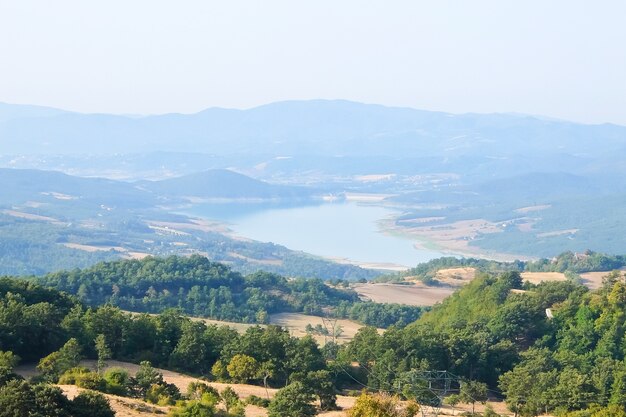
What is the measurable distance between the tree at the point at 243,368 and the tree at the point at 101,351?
13.3 feet

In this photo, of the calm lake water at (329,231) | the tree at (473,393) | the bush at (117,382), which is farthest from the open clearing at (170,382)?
the calm lake water at (329,231)

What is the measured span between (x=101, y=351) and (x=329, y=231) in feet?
420

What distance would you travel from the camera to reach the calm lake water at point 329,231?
13275 centimetres

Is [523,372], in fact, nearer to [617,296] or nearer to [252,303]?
[617,296]

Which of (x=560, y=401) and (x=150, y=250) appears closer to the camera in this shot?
(x=560, y=401)

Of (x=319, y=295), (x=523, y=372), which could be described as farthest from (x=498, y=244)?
(x=523, y=372)

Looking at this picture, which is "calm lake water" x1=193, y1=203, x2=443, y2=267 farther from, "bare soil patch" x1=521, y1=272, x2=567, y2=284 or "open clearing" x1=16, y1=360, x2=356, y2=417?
"open clearing" x1=16, y1=360, x2=356, y2=417

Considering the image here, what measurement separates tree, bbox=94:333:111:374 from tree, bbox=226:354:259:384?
4053mm

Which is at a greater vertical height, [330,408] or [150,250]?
[330,408]

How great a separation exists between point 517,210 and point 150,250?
83.7 m

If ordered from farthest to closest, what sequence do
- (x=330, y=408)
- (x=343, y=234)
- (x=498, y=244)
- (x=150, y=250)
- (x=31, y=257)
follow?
(x=343, y=234) < (x=498, y=244) < (x=150, y=250) < (x=31, y=257) < (x=330, y=408)

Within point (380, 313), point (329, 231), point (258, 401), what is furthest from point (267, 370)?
point (329, 231)

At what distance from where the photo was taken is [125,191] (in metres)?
196

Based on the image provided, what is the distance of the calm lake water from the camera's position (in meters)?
133
